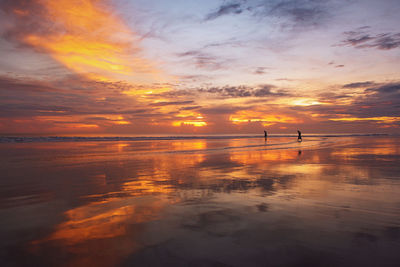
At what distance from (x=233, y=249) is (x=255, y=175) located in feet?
22.2

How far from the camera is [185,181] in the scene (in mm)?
9328

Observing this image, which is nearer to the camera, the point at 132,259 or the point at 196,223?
the point at 132,259

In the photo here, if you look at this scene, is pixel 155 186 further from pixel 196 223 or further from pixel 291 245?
pixel 291 245

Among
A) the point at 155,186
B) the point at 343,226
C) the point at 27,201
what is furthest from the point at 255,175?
the point at 27,201

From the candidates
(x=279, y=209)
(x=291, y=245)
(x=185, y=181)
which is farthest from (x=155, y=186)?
(x=291, y=245)

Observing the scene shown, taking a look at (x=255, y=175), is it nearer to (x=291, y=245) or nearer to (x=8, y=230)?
(x=291, y=245)

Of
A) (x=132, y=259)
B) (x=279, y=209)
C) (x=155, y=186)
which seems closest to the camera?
(x=132, y=259)

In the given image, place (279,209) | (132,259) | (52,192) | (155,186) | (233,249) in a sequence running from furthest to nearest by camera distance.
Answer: (155,186), (52,192), (279,209), (233,249), (132,259)

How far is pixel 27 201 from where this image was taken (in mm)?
6688

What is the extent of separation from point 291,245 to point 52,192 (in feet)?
23.0

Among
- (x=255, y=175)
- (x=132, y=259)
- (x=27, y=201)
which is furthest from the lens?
(x=255, y=175)

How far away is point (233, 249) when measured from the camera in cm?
395

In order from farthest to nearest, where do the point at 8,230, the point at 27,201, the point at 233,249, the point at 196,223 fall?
1. the point at 27,201
2. the point at 196,223
3. the point at 8,230
4. the point at 233,249

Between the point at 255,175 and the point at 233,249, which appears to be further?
the point at 255,175
